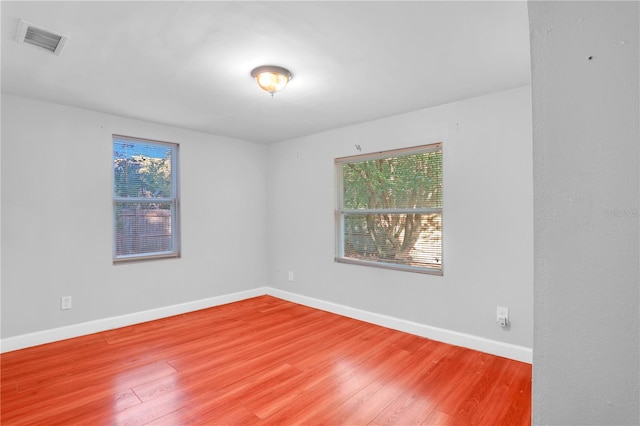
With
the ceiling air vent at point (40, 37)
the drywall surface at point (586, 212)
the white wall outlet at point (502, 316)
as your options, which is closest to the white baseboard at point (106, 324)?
the ceiling air vent at point (40, 37)

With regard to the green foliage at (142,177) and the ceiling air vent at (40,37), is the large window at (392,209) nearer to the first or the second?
the green foliage at (142,177)

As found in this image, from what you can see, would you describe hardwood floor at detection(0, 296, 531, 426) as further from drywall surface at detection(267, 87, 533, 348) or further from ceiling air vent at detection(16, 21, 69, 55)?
ceiling air vent at detection(16, 21, 69, 55)

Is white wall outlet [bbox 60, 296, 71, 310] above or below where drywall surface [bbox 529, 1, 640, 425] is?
below

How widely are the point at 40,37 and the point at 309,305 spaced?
12.1 ft

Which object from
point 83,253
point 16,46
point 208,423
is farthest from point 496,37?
point 83,253

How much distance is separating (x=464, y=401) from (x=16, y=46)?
12.2 ft

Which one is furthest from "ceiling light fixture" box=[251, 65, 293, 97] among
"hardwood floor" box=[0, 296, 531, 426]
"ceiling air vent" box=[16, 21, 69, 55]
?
"hardwood floor" box=[0, 296, 531, 426]

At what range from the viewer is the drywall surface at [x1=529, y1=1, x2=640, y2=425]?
54 cm

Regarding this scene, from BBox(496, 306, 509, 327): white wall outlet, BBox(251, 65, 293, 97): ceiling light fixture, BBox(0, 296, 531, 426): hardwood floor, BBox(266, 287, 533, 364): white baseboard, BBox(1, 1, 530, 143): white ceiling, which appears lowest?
BBox(0, 296, 531, 426): hardwood floor

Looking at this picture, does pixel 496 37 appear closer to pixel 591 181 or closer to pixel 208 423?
pixel 591 181

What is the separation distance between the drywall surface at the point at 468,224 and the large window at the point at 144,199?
1969 mm

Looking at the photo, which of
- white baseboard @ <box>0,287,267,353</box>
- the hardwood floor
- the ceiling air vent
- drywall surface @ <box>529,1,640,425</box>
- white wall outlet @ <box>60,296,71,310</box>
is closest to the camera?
drywall surface @ <box>529,1,640,425</box>

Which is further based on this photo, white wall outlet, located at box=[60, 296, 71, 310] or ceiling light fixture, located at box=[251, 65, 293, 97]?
white wall outlet, located at box=[60, 296, 71, 310]

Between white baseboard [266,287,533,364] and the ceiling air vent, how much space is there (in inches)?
139
